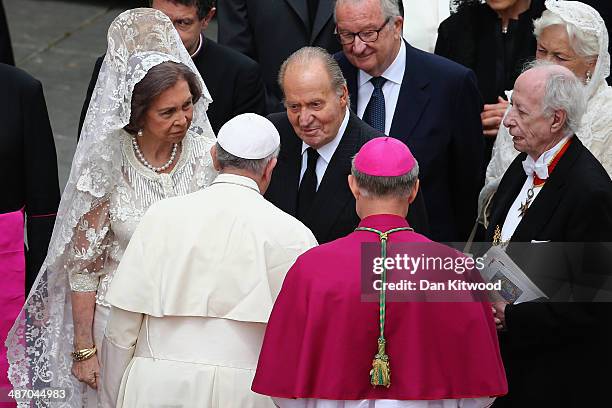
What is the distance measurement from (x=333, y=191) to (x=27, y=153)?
120 cm

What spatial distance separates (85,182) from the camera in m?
4.34

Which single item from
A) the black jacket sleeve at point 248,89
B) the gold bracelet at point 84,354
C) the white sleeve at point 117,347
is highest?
the black jacket sleeve at point 248,89

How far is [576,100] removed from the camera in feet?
14.0

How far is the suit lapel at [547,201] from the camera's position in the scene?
166 inches

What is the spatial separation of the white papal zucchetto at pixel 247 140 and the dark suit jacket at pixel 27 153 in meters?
1.00

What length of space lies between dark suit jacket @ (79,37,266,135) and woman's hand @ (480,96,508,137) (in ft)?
3.53

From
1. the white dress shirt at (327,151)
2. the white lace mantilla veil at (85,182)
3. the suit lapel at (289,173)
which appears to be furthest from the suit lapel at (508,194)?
the white lace mantilla veil at (85,182)

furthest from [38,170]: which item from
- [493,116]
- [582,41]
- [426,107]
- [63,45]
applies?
[63,45]

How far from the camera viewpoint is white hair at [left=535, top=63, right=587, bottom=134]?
168 inches

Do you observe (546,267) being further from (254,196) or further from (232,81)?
(232,81)

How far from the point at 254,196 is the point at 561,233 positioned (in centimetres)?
109

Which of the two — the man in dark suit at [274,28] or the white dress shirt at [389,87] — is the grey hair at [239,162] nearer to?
the white dress shirt at [389,87]

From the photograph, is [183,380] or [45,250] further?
[45,250]

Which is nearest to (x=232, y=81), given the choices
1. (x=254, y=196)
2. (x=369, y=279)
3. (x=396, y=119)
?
(x=396, y=119)
